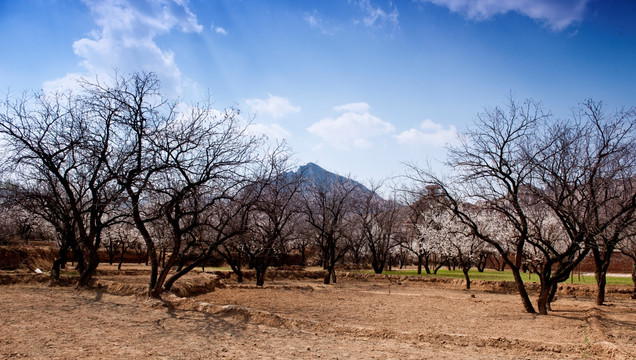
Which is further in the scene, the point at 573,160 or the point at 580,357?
the point at 573,160

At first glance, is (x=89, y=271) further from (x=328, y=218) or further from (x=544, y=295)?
(x=328, y=218)

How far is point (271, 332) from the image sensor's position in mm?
9258

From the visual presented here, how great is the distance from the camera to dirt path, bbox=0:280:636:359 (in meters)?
7.41

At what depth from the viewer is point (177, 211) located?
12938 millimetres

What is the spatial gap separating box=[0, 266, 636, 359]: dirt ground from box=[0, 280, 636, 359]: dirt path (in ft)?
0.07

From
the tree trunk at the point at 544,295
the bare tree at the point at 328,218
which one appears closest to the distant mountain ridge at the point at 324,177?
the bare tree at the point at 328,218

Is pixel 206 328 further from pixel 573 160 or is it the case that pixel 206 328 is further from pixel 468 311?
pixel 573 160

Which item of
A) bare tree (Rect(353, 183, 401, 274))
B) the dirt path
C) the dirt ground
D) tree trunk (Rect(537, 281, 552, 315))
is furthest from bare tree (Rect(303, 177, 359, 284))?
tree trunk (Rect(537, 281, 552, 315))

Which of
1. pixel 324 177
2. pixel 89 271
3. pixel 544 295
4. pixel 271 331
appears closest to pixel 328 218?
pixel 324 177

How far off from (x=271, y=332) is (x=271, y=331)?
0.34 ft

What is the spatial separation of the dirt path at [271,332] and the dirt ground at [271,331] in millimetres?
21

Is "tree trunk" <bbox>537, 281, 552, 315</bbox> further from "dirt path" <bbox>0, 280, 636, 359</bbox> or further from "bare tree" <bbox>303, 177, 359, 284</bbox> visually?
"bare tree" <bbox>303, 177, 359, 284</bbox>

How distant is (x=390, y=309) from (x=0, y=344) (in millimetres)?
11895

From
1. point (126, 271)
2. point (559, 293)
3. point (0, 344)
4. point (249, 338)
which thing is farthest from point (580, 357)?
point (126, 271)
